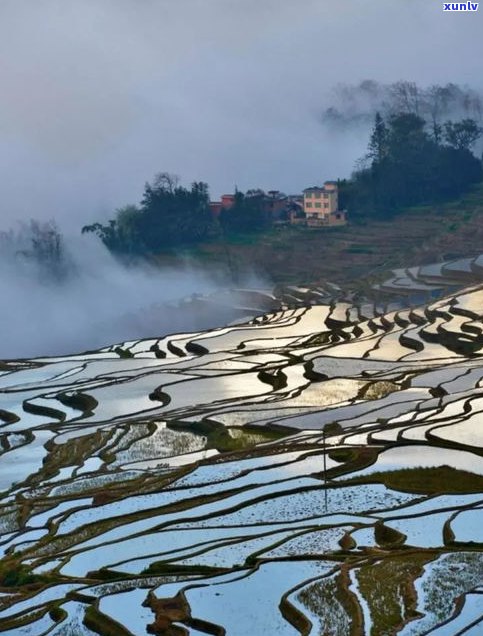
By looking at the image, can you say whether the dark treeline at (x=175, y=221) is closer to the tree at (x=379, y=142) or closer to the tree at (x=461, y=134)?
the tree at (x=379, y=142)

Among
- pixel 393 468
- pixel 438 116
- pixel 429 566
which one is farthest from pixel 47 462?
pixel 438 116

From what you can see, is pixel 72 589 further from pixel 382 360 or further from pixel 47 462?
pixel 382 360

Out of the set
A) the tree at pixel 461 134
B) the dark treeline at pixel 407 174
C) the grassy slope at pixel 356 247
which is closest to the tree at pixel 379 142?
the dark treeline at pixel 407 174

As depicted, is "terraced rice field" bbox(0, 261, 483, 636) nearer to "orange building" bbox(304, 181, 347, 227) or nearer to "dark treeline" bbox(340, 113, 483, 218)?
"orange building" bbox(304, 181, 347, 227)

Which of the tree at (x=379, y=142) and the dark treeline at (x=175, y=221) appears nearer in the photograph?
the dark treeline at (x=175, y=221)

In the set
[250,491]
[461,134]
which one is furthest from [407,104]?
[250,491]

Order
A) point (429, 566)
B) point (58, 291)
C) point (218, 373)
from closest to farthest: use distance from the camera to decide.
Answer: point (429, 566)
point (218, 373)
point (58, 291)

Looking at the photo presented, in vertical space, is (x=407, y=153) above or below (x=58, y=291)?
above
